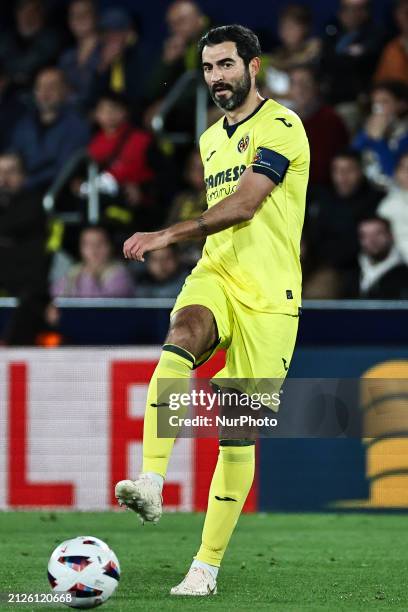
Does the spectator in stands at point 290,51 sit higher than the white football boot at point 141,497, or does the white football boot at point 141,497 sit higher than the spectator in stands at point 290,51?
the spectator in stands at point 290,51

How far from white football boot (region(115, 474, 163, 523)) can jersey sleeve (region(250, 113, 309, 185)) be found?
141 centimetres

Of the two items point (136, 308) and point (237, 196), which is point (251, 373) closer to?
point (237, 196)

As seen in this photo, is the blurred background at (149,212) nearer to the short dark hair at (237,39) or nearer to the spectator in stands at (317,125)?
the spectator in stands at (317,125)

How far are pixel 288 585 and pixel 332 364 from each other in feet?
11.2

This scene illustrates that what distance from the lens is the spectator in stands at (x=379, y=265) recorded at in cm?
1049

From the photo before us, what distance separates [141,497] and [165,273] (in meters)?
5.84

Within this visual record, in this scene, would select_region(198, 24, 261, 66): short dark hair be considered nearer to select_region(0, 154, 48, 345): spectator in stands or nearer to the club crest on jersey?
the club crest on jersey

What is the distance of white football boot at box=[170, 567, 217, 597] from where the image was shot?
579 centimetres

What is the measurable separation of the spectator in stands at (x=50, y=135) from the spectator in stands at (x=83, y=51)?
0.47 metres

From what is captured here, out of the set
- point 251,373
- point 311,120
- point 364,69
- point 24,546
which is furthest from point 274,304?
point 364,69

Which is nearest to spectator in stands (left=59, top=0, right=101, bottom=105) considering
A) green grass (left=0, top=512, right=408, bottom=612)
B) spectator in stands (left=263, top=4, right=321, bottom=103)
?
spectator in stands (left=263, top=4, right=321, bottom=103)

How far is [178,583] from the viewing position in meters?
6.13

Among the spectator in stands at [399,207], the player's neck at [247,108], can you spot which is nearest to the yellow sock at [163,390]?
the player's neck at [247,108]

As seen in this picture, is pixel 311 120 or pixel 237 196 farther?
pixel 311 120
